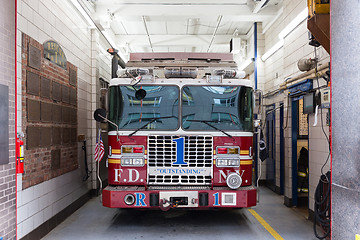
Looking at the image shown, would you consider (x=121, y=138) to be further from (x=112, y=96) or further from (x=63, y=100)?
(x=63, y=100)

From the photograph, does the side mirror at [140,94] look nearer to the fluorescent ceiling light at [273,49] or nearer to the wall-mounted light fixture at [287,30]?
the wall-mounted light fixture at [287,30]

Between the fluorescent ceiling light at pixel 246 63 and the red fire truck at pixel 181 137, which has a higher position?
the fluorescent ceiling light at pixel 246 63

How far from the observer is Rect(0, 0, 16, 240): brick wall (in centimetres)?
373

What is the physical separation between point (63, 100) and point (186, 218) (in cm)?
335

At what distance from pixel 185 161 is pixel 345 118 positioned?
2.79m

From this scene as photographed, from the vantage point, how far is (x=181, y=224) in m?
5.68

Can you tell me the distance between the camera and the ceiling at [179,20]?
7.86 metres

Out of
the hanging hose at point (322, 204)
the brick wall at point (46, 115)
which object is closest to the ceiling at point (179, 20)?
the brick wall at point (46, 115)

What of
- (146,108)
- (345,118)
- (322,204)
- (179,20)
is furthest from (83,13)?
(322,204)

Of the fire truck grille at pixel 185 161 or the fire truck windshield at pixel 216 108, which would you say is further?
the fire truck windshield at pixel 216 108

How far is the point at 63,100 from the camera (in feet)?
19.5

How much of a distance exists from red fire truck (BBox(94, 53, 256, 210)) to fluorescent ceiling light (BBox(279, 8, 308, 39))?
200 centimetres

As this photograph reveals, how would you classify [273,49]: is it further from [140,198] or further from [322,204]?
[140,198]

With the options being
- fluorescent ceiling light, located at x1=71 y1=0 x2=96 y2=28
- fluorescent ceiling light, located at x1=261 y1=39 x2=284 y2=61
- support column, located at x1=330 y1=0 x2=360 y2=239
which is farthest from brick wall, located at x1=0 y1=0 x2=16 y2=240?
fluorescent ceiling light, located at x1=261 y1=39 x2=284 y2=61
